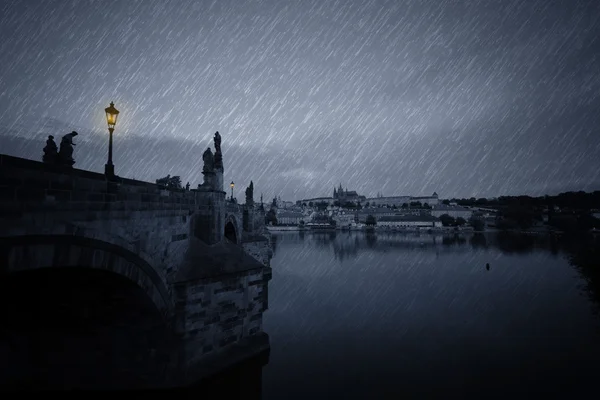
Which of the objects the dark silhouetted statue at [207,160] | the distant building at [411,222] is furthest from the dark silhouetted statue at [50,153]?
the distant building at [411,222]

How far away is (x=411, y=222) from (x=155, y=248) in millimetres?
112578

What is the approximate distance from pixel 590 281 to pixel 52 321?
105 ft

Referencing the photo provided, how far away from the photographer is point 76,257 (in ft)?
19.6

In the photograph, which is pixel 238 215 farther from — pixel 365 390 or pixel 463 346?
pixel 463 346

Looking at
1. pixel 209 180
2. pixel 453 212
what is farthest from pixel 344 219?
pixel 209 180

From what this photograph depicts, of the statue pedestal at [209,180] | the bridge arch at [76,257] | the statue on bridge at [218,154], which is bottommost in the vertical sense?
the bridge arch at [76,257]

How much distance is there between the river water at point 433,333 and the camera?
39.9 ft

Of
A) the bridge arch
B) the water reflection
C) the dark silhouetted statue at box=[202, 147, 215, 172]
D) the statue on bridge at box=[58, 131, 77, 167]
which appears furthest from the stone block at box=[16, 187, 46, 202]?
the dark silhouetted statue at box=[202, 147, 215, 172]

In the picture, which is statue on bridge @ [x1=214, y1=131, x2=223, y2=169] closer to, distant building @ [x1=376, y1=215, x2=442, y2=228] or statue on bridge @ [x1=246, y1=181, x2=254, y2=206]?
statue on bridge @ [x1=246, y1=181, x2=254, y2=206]

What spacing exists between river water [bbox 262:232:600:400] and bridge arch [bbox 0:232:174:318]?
630 cm

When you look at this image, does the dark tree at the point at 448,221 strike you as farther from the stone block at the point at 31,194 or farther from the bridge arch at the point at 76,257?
the stone block at the point at 31,194

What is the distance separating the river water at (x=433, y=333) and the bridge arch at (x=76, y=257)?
630 cm

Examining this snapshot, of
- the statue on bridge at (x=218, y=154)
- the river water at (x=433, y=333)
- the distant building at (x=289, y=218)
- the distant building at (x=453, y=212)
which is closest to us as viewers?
the river water at (x=433, y=333)

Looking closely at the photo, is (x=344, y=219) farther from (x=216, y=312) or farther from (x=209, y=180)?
(x=216, y=312)
